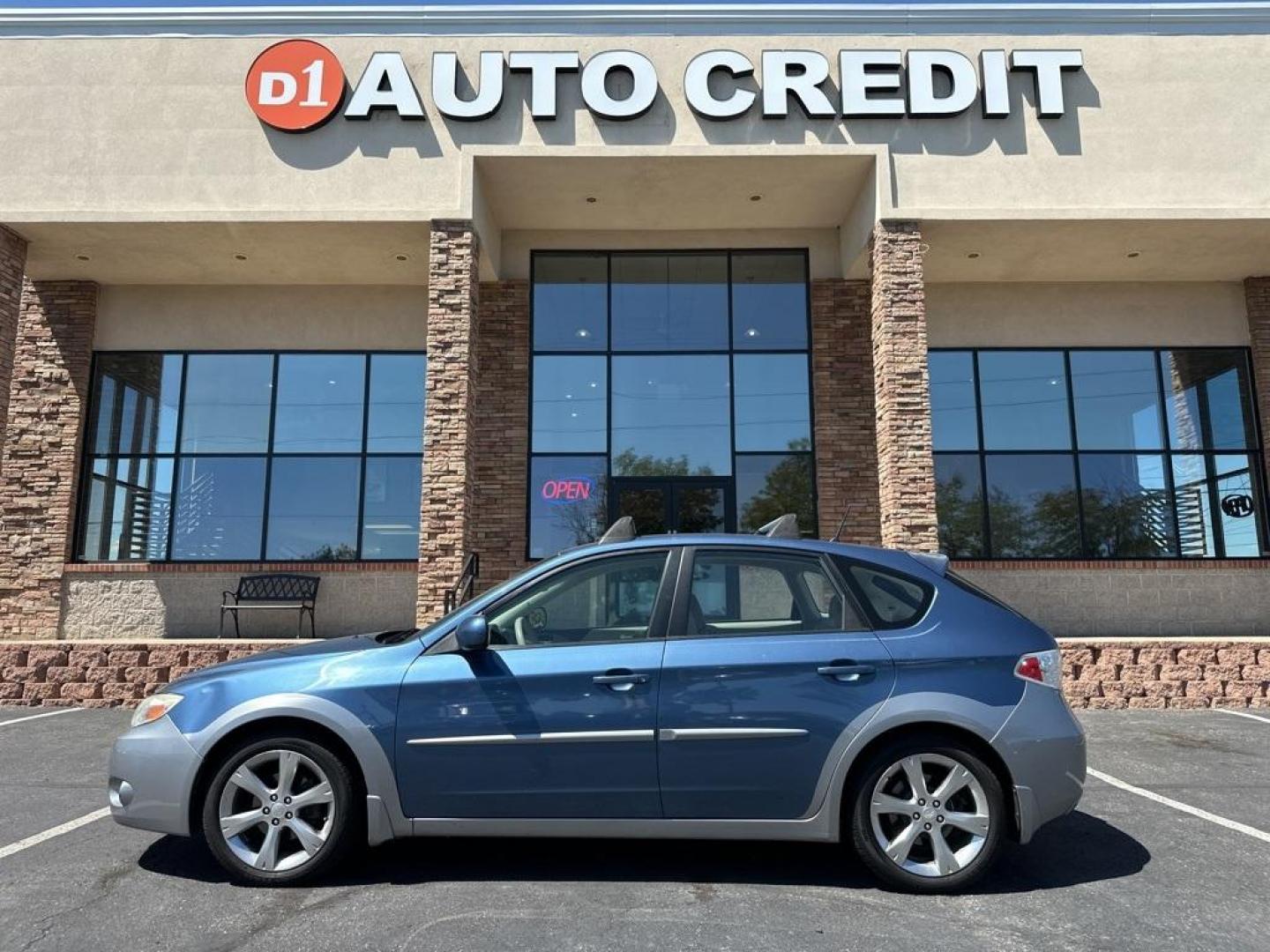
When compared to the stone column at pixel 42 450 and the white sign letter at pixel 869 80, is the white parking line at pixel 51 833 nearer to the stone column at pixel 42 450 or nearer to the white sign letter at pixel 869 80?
the stone column at pixel 42 450

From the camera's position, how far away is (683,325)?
519 inches

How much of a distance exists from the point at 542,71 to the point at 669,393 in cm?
489

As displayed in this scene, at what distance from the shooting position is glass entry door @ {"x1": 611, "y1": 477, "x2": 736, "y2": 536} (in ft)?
41.0

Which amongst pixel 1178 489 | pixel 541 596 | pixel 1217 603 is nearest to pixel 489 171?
pixel 541 596

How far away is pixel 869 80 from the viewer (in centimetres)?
1091

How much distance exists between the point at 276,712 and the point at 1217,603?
44.4ft

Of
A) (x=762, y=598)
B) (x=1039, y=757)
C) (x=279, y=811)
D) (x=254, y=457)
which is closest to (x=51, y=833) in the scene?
(x=279, y=811)

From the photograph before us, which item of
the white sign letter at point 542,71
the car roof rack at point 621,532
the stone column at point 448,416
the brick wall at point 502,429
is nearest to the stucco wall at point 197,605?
the brick wall at point 502,429

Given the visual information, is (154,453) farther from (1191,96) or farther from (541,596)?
(1191,96)

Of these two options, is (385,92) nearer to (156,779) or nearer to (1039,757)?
(156,779)

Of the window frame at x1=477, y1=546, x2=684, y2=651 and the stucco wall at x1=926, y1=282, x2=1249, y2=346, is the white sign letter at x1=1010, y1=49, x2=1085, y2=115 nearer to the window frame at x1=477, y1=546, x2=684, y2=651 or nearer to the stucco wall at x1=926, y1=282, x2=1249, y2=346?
the stucco wall at x1=926, y1=282, x2=1249, y2=346

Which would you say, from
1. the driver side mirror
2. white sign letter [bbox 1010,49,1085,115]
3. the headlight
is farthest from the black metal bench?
white sign letter [bbox 1010,49,1085,115]

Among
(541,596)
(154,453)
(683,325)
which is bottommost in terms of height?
(541,596)

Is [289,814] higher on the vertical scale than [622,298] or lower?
lower
